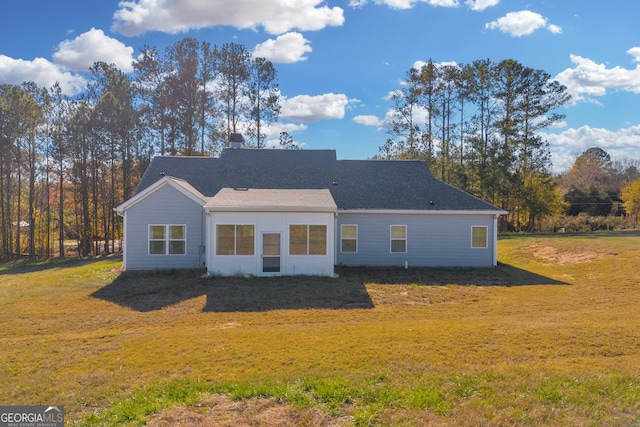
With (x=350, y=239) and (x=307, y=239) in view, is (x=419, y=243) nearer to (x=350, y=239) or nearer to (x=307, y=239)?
(x=350, y=239)

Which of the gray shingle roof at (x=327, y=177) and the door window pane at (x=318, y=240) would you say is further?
the gray shingle roof at (x=327, y=177)

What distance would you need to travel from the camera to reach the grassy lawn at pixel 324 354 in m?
5.07

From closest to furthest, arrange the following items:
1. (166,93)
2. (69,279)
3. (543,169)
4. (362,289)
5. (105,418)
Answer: (105,418)
(362,289)
(69,279)
(166,93)
(543,169)

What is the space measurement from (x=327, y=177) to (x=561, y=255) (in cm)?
1184

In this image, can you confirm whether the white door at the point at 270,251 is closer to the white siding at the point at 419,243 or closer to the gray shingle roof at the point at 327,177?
the white siding at the point at 419,243

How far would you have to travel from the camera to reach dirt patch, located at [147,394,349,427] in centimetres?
477

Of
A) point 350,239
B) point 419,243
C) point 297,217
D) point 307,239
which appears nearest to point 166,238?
point 297,217

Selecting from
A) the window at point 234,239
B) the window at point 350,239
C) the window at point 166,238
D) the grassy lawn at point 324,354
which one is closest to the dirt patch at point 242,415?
the grassy lawn at point 324,354

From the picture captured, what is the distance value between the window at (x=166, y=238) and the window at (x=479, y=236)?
12641mm

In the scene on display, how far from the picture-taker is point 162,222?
17453 mm

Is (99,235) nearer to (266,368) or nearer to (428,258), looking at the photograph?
(428,258)

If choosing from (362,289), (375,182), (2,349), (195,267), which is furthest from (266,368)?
(375,182)

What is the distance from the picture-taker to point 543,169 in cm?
3512

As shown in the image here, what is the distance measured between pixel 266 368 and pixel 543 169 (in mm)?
35332
